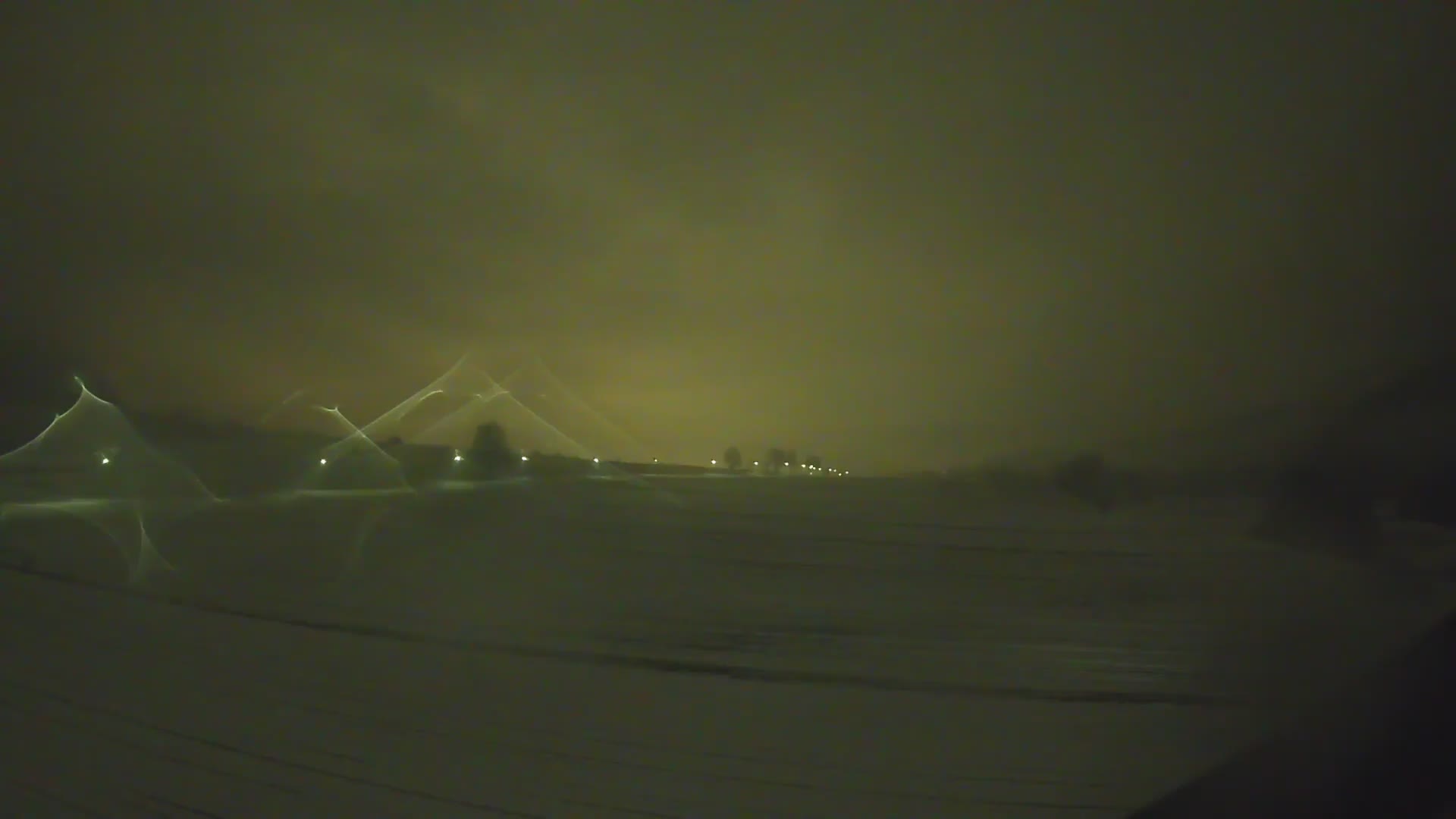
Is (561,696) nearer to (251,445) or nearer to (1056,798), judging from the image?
(1056,798)

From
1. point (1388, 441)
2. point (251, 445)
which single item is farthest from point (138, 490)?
point (1388, 441)

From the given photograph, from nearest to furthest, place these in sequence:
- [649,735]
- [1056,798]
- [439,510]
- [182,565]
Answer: [1056,798] < [649,735] < [182,565] < [439,510]

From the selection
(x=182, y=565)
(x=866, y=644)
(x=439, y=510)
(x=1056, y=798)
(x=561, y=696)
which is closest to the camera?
(x=1056, y=798)

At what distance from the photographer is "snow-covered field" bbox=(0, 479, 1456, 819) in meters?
3.28

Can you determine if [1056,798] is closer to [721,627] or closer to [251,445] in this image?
[721,627]

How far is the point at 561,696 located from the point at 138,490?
16246 millimetres

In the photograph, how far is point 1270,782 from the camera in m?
2.30

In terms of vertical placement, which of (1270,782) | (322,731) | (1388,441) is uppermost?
(1388,441)

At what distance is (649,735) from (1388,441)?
4.16m

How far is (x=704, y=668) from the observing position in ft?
15.5

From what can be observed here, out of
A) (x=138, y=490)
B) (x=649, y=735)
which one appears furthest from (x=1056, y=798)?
(x=138, y=490)

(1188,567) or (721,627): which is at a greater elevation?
(1188,567)

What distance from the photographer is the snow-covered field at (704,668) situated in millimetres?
3279

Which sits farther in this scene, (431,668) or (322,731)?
(431,668)
